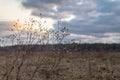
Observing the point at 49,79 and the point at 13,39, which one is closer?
the point at 13,39

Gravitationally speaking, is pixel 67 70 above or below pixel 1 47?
below

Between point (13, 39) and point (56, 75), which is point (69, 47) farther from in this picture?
point (56, 75)

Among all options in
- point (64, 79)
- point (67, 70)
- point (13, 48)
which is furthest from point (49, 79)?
point (13, 48)

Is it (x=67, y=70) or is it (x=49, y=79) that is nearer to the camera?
(x=49, y=79)

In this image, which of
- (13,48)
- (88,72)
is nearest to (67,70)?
(88,72)

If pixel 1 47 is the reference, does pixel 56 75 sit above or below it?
below

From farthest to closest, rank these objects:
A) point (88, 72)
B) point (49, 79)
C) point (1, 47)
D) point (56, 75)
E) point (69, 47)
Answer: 1. point (88, 72)
2. point (56, 75)
3. point (49, 79)
4. point (1, 47)
5. point (69, 47)

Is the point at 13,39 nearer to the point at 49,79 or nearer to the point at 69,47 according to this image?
the point at 69,47

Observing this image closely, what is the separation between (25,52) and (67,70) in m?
7.88

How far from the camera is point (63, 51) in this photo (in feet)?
24.9

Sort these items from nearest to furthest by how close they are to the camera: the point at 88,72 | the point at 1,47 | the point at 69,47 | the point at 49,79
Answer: the point at 69,47 < the point at 1,47 < the point at 49,79 < the point at 88,72

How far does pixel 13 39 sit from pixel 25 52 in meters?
0.48

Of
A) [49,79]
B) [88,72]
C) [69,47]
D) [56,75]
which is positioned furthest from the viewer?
[88,72]

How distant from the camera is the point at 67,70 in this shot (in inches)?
601
